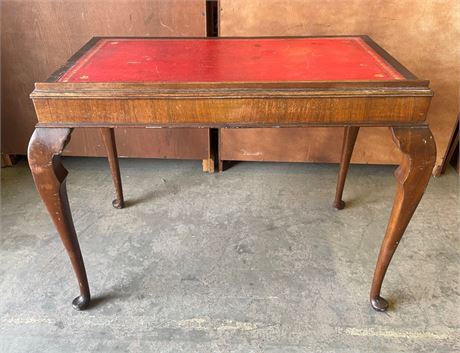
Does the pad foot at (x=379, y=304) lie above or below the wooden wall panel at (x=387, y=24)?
below

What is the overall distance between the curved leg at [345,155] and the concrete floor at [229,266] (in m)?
0.05

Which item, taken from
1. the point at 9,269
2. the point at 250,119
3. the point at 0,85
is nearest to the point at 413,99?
the point at 250,119

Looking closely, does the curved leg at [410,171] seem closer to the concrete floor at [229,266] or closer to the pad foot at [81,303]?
the concrete floor at [229,266]

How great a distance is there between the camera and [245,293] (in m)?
1.36

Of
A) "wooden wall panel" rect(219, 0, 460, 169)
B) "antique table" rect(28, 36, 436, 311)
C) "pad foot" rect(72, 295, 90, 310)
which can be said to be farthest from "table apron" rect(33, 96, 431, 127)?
"wooden wall panel" rect(219, 0, 460, 169)

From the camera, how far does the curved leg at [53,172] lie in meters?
0.98

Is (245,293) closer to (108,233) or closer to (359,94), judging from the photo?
(108,233)

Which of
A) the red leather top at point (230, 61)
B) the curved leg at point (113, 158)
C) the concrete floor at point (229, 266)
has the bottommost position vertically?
the concrete floor at point (229, 266)

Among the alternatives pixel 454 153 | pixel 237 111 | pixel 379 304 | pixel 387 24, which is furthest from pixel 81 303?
pixel 454 153

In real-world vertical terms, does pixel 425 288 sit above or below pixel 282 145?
below

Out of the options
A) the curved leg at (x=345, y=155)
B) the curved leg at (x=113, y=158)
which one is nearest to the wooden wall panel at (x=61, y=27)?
the curved leg at (x=113, y=158)

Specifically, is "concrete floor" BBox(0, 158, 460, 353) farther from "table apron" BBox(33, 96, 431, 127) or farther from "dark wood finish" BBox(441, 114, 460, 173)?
"table apron" BBox(33, 96, 431, 127)

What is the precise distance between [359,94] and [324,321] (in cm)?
70

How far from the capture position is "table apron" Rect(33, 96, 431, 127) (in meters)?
0.96
